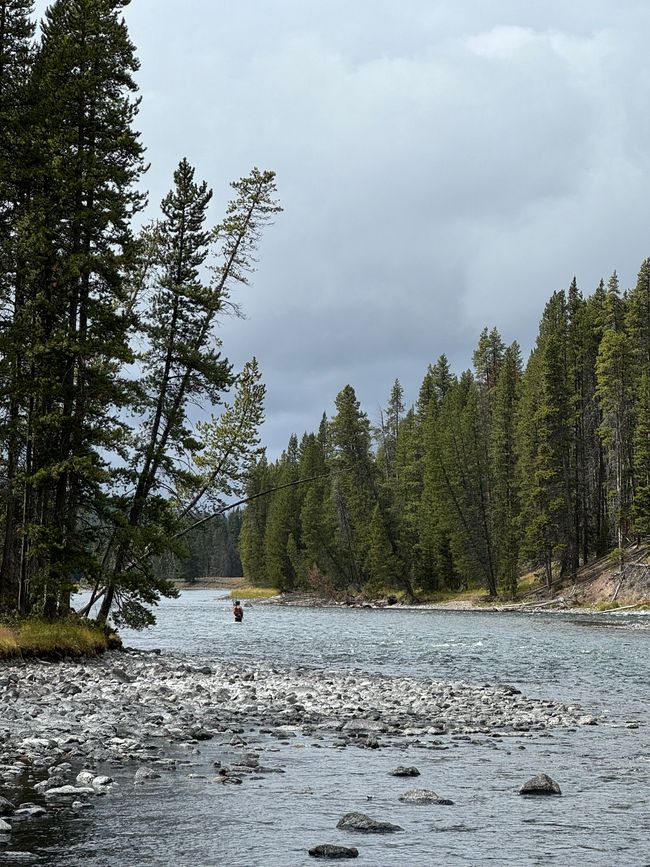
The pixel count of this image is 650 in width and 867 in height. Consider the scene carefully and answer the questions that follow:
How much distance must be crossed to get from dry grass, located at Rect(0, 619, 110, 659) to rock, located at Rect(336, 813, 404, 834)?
49.8 feet

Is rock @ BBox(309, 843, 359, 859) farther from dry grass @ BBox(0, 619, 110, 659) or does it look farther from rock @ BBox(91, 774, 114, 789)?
dry grass @ BBox(0, 619, 110, 659)

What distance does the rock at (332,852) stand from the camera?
8.63 m

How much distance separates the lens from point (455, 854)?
8.86 metres

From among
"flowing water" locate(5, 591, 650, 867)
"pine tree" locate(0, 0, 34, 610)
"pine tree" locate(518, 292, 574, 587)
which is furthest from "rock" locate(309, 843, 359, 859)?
"pine tree" locate(518, 292, 574, 587)

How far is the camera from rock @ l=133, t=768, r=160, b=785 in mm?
11453

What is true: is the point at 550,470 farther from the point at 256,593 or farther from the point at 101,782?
the point at 101,782

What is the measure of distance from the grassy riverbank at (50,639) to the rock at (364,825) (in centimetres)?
1518

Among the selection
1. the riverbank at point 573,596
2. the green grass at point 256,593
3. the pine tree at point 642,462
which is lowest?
the green grass at point 256,593

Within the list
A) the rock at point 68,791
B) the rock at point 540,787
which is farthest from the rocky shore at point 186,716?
the rock at point 540,787

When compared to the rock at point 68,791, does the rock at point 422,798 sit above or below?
below

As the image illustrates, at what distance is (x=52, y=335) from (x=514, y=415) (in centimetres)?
6815

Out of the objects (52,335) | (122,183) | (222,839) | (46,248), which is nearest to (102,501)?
(52,335)

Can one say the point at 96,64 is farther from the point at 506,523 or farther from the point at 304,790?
the point at 506,523

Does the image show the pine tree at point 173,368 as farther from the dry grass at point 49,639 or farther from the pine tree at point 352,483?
the pine tree at point 352,483
